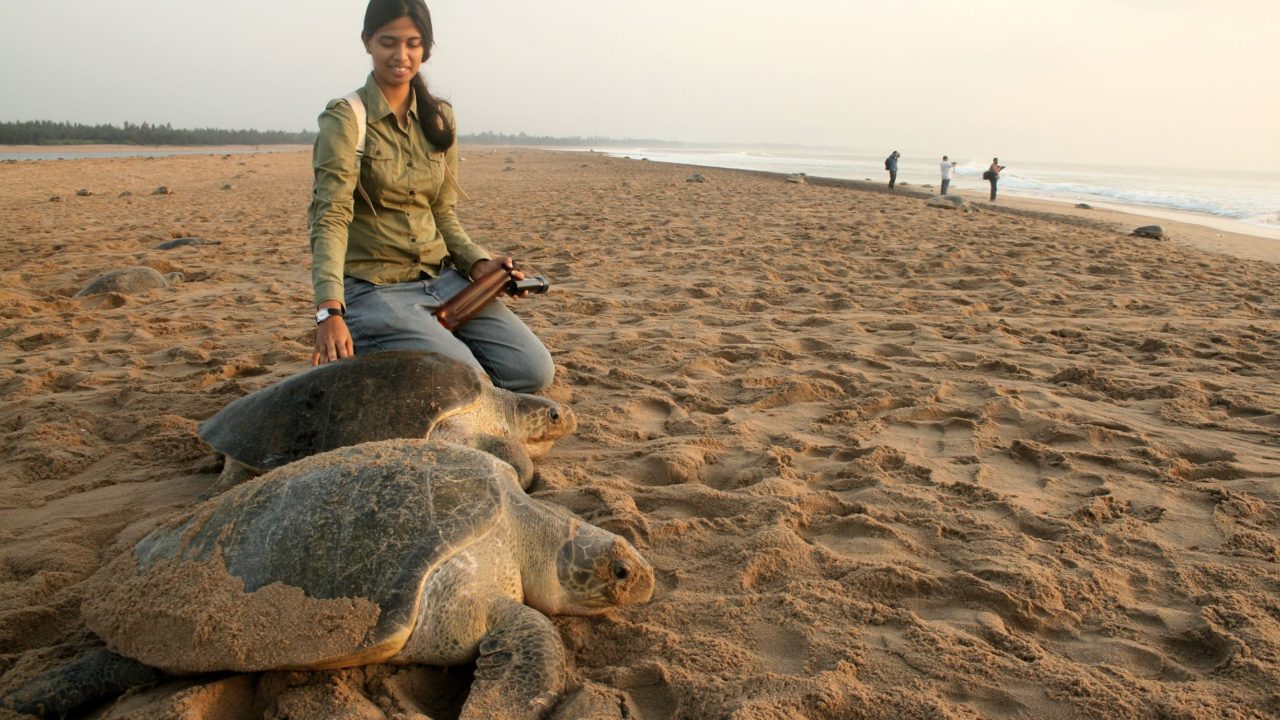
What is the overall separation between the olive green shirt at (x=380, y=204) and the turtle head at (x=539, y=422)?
855mm

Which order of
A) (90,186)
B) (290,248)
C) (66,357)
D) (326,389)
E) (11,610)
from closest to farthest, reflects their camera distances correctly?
(11,610)
(326,389)
(66,357)
(290,248)
(90,186)

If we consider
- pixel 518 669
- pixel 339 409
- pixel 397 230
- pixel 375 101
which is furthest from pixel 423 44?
pixel 518 669

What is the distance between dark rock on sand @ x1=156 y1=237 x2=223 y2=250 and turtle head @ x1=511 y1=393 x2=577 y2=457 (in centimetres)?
736

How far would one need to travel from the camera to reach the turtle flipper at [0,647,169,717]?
1.70 metres

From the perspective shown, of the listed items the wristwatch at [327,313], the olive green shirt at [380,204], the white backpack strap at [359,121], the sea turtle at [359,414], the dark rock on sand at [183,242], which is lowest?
the sea turtle at [359,414]

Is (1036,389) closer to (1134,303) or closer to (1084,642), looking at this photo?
(1084,642)

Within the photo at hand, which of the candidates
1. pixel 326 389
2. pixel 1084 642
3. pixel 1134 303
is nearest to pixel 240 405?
pixel 326 389

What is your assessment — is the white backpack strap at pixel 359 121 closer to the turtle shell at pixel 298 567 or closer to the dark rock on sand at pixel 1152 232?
the turtle shell at pixel 298 567

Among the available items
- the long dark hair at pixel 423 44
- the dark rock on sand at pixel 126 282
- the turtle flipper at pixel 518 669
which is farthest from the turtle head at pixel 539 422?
the dark rock on sand at pixel 126 282

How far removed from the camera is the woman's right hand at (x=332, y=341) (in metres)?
2.78

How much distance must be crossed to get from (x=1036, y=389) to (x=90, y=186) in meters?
20.3

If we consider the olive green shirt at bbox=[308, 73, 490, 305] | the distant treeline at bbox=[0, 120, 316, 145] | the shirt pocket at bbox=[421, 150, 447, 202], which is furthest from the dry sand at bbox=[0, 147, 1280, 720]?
the distant treeline at bbox=[0, 120, 316, 145]

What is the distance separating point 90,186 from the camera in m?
16.9

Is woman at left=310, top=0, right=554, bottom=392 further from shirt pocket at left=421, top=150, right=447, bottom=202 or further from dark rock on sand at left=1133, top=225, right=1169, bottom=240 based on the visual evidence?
dark rock on sand at left=1133, top=225, right=1169, bottom=240
